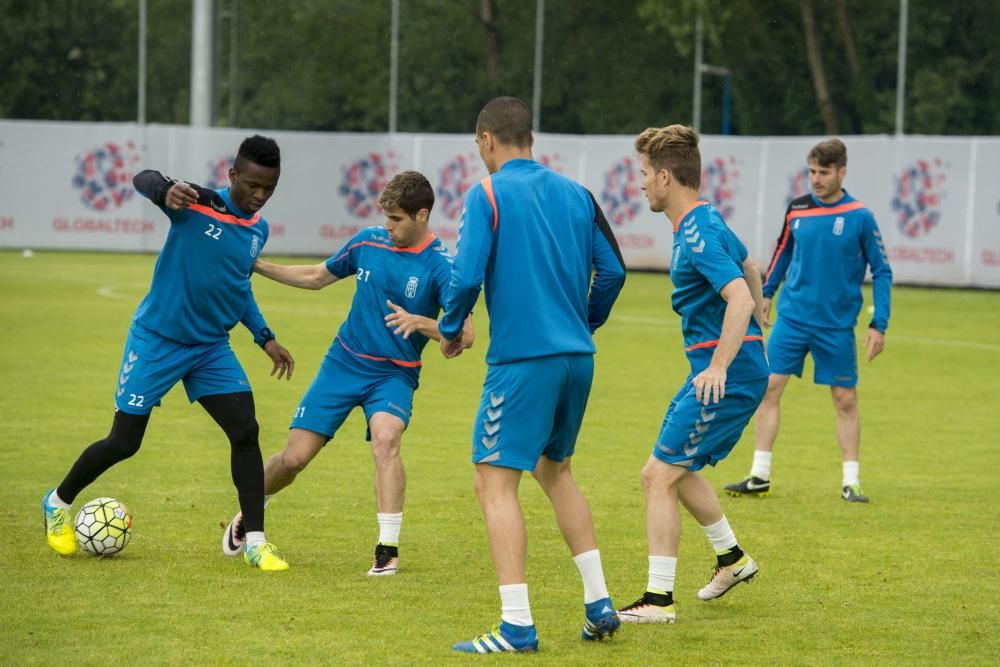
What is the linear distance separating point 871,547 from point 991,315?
56.7 ft

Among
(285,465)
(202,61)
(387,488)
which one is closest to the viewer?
(387,488)

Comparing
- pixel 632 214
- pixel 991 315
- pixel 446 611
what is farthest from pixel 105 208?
pixel 446 611

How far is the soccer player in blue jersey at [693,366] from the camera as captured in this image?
20.9 feet

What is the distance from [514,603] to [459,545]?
2303 mm

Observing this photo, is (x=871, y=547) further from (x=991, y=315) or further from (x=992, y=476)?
(x=991, y=315)

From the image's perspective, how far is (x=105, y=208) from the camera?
3541cm

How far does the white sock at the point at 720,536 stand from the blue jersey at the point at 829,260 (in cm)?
345

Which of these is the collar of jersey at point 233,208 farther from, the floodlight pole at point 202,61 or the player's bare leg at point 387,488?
the floodlight pole at point 202,61

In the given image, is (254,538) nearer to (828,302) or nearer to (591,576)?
(591,576)

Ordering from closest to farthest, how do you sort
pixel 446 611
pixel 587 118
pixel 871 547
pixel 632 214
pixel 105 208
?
pixel 446 611
pixel 871 547
pixel 632 214
pixel 105 208
pixel 587 118

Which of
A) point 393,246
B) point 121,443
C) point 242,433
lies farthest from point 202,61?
point 242,433

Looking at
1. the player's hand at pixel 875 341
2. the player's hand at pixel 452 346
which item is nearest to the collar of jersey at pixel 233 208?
the player's hand at pixel 452 346

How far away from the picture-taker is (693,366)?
6.80 metres

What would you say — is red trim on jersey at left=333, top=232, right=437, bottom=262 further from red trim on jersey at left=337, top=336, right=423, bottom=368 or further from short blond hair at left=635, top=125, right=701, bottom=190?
short blond hair at left=635, top=125, right=701, bottom=190
